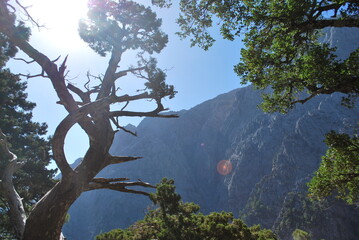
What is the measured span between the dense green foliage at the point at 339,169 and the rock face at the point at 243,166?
8986 cm

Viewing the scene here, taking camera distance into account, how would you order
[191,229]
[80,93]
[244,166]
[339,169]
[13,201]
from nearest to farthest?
[13,201] → [80,93] → [339,169] → [191,229] → [244,166]

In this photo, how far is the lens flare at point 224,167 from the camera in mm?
149975

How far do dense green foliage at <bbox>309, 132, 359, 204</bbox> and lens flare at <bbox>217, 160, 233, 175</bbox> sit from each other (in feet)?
474

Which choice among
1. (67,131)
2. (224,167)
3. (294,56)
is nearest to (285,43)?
(294,56)

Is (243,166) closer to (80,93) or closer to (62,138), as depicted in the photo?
(80,93)

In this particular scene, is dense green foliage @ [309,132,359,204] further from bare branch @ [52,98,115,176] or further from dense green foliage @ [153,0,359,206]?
bare branch @ [52,98,115,176]

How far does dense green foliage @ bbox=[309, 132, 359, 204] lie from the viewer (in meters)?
7.78

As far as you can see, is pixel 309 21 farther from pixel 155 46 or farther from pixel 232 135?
pixel 232 135

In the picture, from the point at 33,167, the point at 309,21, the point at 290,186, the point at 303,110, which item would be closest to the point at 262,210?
the point at 290,186

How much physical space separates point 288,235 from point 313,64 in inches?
3897

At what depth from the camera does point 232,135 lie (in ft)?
545

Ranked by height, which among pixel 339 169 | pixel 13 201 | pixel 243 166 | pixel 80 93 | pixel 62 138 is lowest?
pixel 339 169

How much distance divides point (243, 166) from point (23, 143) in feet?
414

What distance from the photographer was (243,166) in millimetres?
134250
